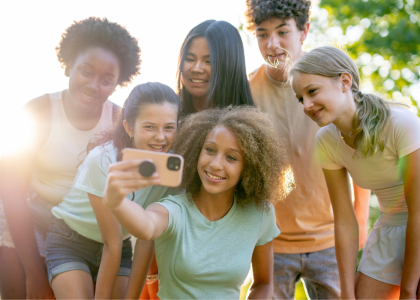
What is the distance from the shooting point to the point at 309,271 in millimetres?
3334

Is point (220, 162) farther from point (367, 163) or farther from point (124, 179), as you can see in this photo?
point (367, 163)

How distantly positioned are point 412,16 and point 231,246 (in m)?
11.1

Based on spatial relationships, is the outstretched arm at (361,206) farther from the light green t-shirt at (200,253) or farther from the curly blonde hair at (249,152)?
the light green t-shirt at (200,253)

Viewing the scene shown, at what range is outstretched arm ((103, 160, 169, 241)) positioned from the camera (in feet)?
5.48

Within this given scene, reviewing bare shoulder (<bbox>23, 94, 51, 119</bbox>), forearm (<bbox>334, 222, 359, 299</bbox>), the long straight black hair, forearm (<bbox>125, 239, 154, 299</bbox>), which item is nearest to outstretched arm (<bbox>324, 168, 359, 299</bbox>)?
forearm (<bbox>334, 222, 359, 299</bbox>)

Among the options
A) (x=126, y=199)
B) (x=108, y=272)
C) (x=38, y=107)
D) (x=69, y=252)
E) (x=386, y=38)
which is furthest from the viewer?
(x=386, y=38)

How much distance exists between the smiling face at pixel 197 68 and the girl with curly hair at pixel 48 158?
0.69m

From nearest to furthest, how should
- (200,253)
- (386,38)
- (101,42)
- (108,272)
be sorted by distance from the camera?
(200,253)
(108,272)
(101,42)
(386,38)

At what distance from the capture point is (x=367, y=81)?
40.5 ft

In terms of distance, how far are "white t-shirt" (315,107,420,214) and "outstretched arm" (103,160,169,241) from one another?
1.43 metres

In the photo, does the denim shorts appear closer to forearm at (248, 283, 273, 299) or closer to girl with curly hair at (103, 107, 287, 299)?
girl with curly hair at (103, 107, 287, 299)

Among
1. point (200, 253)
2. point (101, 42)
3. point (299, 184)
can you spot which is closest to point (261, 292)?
point (200, 253)

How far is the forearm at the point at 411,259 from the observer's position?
249 cm

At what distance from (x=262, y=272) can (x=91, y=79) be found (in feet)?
6.68
